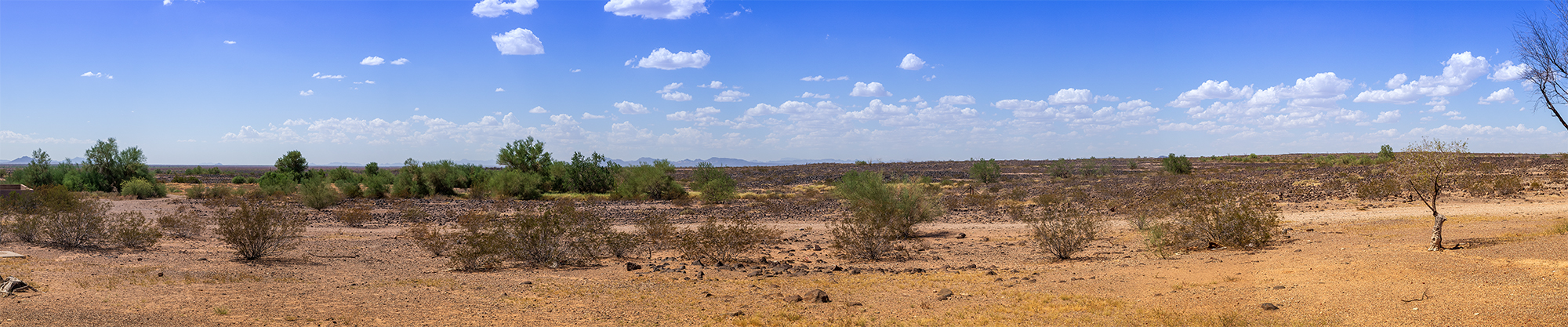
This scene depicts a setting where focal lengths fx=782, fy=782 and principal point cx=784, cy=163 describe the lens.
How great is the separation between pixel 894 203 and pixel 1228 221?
8.90 m

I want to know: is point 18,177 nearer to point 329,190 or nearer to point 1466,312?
point 329,190

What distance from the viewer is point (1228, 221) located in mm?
16016

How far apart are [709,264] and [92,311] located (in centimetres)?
930

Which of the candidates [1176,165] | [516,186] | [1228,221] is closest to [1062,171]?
[1176,165]

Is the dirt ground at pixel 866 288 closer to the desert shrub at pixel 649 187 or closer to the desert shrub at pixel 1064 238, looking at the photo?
the desert shrub at pixel 1064 238

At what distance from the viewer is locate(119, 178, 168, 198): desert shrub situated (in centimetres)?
4056

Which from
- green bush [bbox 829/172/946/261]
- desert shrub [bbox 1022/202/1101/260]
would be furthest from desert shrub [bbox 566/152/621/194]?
desert shrub [bbox 1022/202/1101/260]

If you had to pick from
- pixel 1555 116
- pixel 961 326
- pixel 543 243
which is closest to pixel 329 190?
pixel 543 243

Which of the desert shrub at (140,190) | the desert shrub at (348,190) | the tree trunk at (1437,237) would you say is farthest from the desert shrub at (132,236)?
the desert shrub at (140,190)

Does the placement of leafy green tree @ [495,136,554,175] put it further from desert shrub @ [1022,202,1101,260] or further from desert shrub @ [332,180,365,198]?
desert shrub @ [1022,202,1101,260]

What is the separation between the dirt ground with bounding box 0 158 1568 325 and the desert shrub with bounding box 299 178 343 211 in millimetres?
17825

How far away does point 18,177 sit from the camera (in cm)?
4806

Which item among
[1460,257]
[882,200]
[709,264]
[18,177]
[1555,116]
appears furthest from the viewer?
[18,177]

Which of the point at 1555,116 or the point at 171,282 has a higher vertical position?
the point at 1555,116
